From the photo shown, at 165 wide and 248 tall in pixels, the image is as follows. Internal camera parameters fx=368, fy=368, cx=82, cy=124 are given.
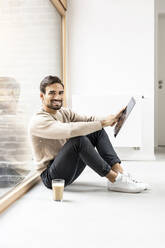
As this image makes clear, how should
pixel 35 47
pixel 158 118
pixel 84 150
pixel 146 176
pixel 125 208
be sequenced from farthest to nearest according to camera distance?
pixel 158 118, pixel 146 176, pixel 35 47, pixel 84 150, pixel 125 208

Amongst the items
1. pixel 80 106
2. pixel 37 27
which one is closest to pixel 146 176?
pixel 80 106

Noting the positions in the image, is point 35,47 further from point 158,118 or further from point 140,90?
point 158,118

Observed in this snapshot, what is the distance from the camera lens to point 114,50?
162 inches

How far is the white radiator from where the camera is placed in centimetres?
395

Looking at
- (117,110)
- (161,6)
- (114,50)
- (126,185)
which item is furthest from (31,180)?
(161,6)

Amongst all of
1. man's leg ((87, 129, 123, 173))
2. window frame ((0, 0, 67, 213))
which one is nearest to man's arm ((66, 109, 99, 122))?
man's leg ((87, 129, 123, 173))

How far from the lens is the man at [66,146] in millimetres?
2342

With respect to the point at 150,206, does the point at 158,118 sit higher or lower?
higher

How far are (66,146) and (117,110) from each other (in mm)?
1685

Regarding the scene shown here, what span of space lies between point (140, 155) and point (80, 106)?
868 millimetres

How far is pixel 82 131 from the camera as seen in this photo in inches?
91.7

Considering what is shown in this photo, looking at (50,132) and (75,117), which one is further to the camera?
(75,117)

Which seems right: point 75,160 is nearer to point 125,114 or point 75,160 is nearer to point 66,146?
point 66,146

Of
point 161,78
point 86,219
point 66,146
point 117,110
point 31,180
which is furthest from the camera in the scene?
point 161,78
